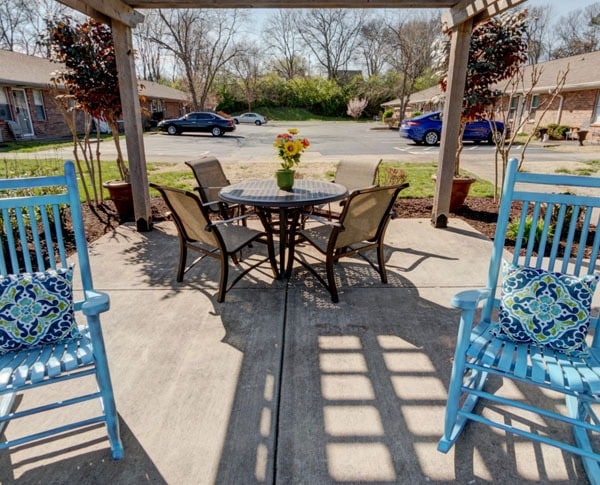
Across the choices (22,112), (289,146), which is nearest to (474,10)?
(289,146)

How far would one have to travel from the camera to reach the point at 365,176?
423 cm

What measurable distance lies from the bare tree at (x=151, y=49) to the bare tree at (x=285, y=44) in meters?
11.7

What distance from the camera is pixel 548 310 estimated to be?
1765 millimetres

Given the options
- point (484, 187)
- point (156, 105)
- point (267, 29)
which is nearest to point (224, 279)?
point (484, 187)

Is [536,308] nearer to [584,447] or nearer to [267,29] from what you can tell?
[584,447]

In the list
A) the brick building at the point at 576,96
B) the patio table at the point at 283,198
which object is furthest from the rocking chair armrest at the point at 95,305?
the brick building at the point at 576,96

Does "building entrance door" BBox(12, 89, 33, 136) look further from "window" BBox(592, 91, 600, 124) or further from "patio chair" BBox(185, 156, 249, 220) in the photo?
"window" BBox(592, 91, 600, 124)

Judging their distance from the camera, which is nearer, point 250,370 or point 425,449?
point 425,449

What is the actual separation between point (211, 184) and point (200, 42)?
33.5 meters

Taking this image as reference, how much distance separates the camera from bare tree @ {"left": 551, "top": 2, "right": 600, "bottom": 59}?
31.2m

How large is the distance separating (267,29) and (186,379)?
46106 millimetres

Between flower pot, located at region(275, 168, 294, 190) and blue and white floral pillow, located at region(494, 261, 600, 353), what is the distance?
6.90 ft

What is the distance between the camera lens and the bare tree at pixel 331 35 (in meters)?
41.5

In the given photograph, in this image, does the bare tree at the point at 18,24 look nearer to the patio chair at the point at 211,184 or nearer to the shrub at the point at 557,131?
the patio chair at the point at 211,184
